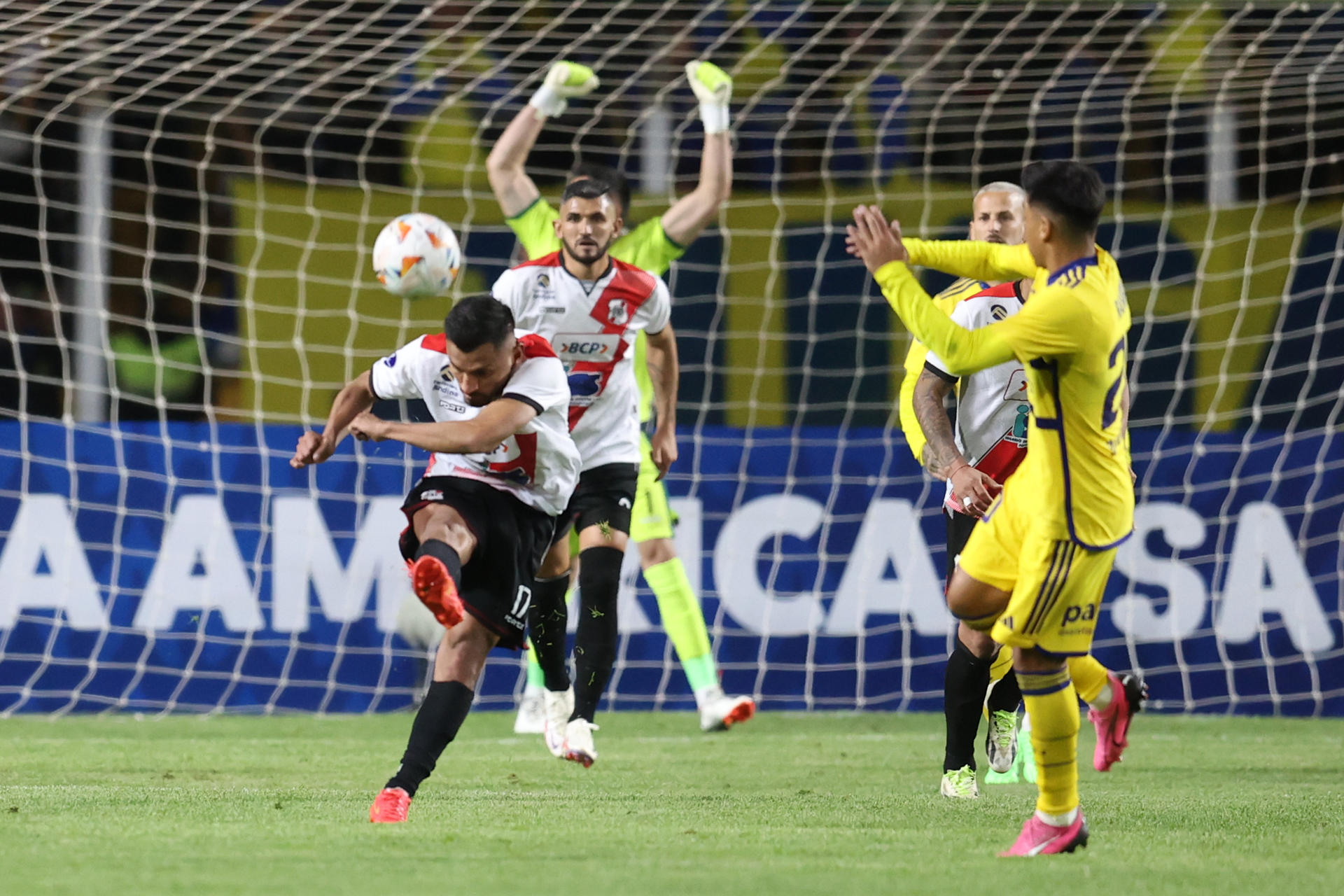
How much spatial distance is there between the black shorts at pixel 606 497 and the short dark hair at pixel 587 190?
92 cm

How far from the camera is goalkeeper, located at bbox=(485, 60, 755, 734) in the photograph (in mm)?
6863

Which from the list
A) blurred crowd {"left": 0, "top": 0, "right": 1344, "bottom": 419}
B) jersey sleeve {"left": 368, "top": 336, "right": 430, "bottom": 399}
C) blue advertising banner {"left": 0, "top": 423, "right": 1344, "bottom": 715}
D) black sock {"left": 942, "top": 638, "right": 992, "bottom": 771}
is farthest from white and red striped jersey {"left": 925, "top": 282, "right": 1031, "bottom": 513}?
blurred crowd {"left": 0, "top": 0, "right": 1344, "bottom": 419}

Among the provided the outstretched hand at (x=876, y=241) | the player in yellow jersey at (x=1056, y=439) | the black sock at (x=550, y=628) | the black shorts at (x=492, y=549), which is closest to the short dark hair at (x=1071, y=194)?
the player in yellow jersey at (x=1056, y=439)

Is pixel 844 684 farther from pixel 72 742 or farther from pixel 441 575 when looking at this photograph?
pixel 441 575

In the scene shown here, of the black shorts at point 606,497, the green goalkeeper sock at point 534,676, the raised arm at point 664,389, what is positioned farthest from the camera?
the green goalkeeper sock at point 534,676

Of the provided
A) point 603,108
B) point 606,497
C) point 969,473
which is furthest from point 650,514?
point 603,108

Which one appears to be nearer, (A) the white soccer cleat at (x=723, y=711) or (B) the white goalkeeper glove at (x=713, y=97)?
(A) the white soccer cleat at (x=723, y=711)

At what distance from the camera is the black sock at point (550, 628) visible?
608 centimetres

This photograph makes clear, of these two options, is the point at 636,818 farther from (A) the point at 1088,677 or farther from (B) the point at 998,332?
(B) the point at 998,332

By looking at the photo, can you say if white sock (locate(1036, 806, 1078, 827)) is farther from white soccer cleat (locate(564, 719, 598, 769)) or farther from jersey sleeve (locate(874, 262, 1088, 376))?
white soccer cleat (locate(564, 719, 598, 769))

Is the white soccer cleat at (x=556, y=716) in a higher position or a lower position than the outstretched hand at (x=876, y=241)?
lower

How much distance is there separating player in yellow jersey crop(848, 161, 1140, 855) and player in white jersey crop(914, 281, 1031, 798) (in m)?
0.89

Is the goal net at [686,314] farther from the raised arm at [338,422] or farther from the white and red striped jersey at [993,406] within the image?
the raised arm at [338,422]

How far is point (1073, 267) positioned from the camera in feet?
13.2
